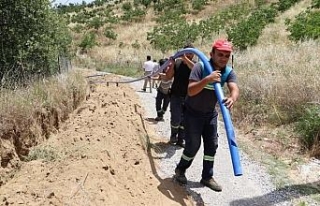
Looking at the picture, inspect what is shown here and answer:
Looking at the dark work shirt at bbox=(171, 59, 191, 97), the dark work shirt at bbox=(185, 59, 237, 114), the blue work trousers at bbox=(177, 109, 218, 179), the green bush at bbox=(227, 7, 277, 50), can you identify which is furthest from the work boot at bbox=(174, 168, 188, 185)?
the green bush at bbox=(227, 7, 277, 50)

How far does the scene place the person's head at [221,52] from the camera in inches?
213

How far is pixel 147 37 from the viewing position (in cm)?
4759

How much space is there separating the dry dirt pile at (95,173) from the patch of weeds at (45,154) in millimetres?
19

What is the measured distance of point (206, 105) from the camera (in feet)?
19.0

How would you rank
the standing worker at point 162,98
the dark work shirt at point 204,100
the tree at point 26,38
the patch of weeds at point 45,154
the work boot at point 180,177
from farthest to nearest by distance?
1. the tree at point 26,38
2. the standing worker at point 162,98
3. the patch of weeds at point 45,154
4. the work boot at point 180,177
5. the dark work shirt at point 204,100

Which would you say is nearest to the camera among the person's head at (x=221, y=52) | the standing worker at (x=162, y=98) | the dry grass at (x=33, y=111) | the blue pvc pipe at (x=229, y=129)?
the blue pvc pipe at (x=229, y=129)

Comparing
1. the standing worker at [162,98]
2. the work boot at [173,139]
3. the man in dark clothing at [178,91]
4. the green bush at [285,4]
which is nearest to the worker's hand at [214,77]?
the man in dark clothing at [178,91]

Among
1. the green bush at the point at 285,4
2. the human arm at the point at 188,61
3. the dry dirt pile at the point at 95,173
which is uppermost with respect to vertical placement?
the human arm at the point at 188,61

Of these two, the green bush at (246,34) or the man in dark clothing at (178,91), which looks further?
the green bush at (246,34)

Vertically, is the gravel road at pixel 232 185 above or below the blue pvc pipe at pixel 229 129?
below

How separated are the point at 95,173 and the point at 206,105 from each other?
1.61 m

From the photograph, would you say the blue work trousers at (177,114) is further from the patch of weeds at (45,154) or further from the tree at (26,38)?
the tree at (26,38)

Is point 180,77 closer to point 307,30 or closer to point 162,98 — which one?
point 162,98

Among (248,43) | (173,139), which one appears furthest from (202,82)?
(248,43)
